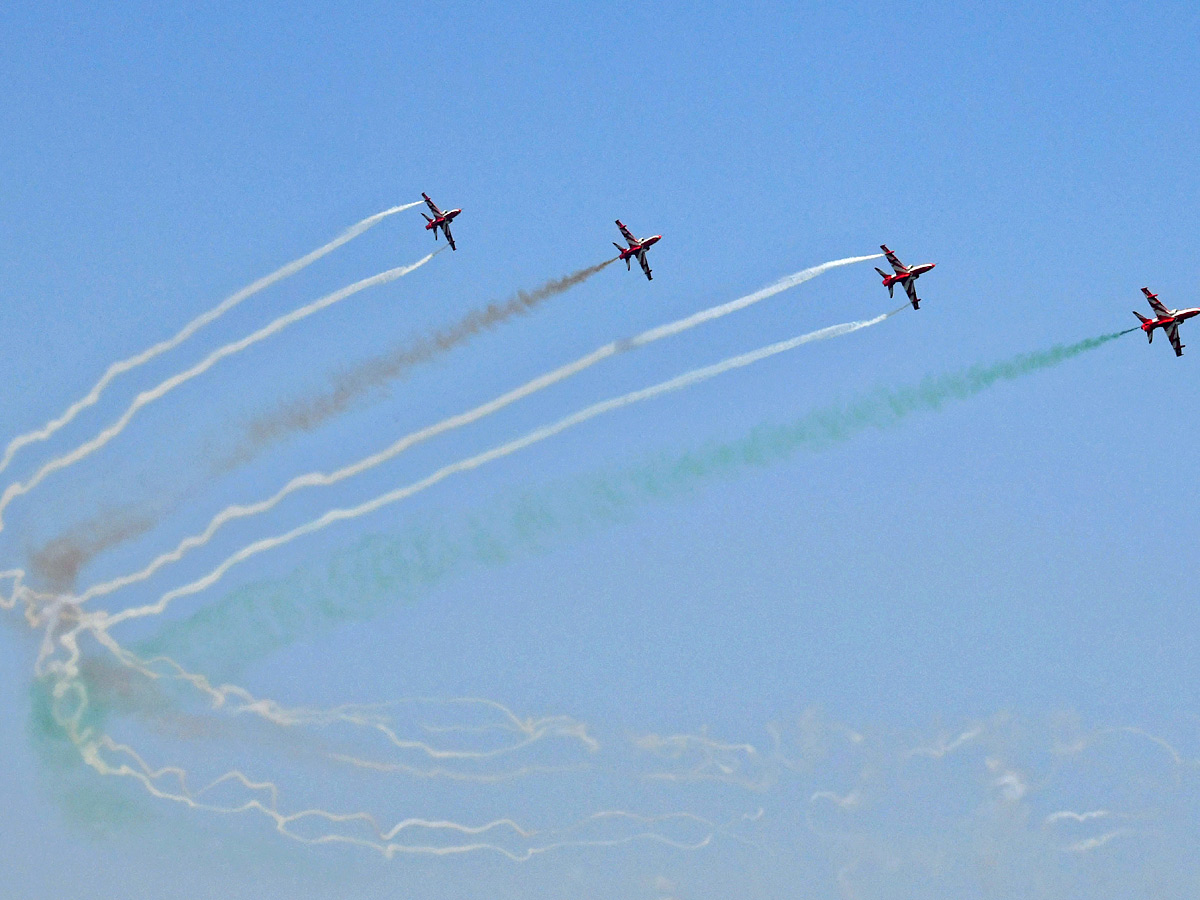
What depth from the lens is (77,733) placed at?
72438 mm

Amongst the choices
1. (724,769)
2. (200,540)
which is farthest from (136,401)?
(724,769)

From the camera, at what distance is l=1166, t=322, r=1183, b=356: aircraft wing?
74938 mm

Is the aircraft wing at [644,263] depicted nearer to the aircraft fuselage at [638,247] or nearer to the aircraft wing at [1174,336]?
the aircraft fuselage at [638,247]

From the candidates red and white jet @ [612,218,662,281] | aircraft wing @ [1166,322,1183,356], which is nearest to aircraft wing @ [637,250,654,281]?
red and white jet @ [612,218,662,281]

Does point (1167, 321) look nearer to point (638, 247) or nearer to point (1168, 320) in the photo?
point (1168, 320)

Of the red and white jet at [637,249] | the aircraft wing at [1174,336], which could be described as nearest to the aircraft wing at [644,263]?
the red and white jet at [637,249]

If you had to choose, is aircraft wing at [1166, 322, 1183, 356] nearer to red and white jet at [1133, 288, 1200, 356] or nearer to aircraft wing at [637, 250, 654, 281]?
red and white jet at [1133, 288, 1200, 356]

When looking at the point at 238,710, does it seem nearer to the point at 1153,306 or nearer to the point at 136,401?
the point at 136,401

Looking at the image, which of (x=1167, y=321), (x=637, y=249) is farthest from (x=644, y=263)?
(x=1167, y=321)

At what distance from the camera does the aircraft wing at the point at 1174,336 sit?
74938mm

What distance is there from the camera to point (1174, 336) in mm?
75250

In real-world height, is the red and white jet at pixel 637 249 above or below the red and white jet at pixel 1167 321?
above

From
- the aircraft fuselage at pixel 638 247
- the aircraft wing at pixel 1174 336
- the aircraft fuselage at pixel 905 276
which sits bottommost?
the aircraft wing at pixel 1174 336

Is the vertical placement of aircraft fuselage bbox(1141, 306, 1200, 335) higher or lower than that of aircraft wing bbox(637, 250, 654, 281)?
lower
